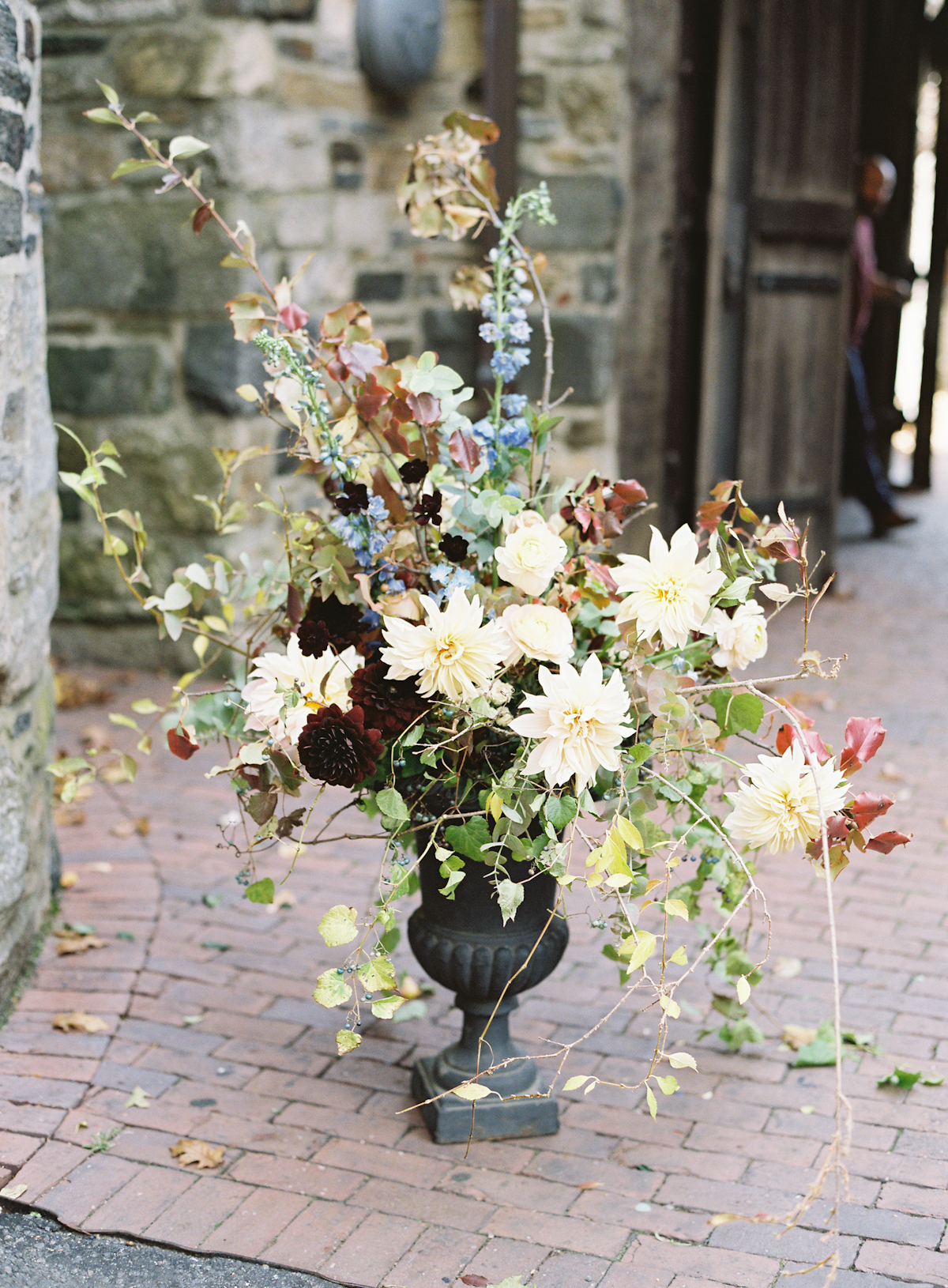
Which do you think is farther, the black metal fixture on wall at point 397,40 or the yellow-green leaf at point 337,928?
the black metal fixture on wall at point 397,40

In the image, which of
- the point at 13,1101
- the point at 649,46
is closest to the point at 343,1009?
the point at 13,1101

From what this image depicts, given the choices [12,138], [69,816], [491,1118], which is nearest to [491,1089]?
[491,1118]

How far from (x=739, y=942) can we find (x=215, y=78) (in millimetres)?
3527

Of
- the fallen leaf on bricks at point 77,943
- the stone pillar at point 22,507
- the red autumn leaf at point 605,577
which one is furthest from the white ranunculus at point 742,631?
the fallen leaf on bricks at point 77,943

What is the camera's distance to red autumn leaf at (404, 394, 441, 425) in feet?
7.61

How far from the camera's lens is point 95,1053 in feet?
9.24

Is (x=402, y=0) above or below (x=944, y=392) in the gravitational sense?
above

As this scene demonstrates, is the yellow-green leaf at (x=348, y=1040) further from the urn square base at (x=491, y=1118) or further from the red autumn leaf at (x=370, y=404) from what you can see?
the red autumn leaf at (x=370, y=404)

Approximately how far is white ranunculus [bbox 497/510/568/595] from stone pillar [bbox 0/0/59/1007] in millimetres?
1160

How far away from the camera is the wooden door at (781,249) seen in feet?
19.7

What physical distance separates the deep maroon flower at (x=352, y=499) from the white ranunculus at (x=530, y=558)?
266 mm

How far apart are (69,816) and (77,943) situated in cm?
89

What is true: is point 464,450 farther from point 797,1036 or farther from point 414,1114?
point 797,1036

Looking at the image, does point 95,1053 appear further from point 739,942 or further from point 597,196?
point 597,196
